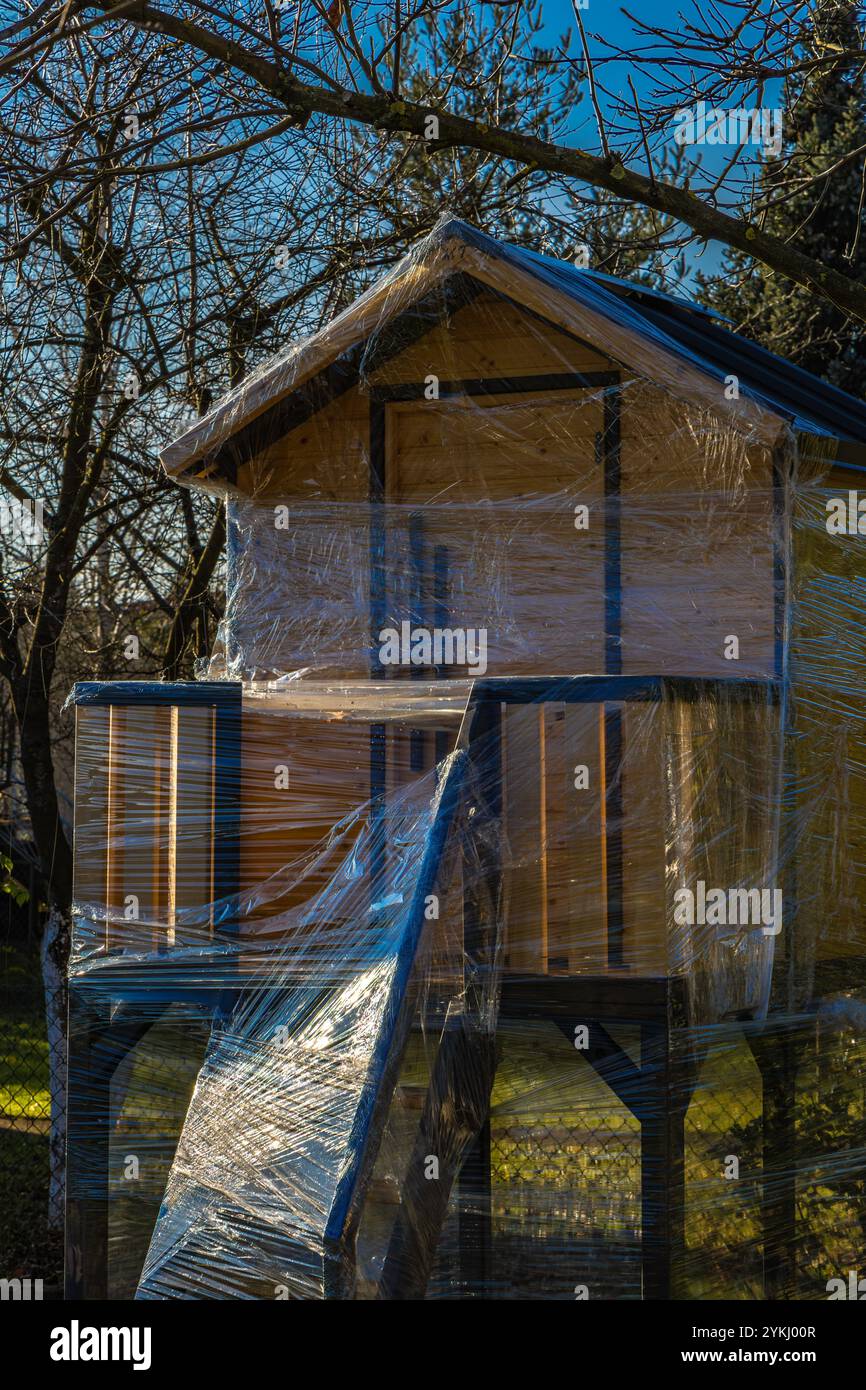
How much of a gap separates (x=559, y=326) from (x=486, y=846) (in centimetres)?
258

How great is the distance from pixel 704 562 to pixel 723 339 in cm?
169

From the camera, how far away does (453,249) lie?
6496mm

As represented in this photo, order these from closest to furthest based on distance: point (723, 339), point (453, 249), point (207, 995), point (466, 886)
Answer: point (466, 886) < point (207, 995) < point (453, 249) < point (723, 339)

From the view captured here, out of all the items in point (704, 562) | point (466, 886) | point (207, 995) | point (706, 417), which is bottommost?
point (207, 995)

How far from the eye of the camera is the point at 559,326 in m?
6.66

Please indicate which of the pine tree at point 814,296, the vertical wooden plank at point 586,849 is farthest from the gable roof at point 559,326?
the pine tree at point 814,296

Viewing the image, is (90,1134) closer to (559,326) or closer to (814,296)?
(559,326)

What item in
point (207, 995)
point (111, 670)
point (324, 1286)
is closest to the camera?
point (324, 1286)

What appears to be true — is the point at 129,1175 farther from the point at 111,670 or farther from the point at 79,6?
the point at 79,6

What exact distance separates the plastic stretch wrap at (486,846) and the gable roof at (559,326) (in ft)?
0.08

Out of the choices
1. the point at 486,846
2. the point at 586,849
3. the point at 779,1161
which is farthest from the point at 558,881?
the point at 779,1161

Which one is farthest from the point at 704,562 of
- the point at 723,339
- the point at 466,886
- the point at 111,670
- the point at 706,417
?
the point at 111,670

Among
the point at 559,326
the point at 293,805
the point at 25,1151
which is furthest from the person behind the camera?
the point at 25,1151

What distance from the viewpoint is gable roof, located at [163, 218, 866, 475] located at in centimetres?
611
